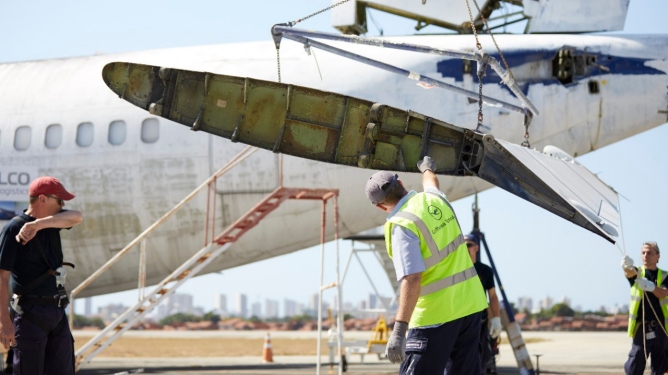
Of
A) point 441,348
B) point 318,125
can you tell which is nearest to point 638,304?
point 318,125

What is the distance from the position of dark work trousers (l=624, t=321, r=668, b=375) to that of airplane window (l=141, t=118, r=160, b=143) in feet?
27.7

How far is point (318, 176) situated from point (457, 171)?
6615 mm

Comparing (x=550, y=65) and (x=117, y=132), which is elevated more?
(x=550, y=65)

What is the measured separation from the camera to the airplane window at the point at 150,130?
16.2m

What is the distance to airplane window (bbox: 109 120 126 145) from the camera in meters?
16.3

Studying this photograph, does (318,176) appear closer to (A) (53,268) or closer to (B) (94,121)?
(B) (94,121)

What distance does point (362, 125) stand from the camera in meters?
9.57

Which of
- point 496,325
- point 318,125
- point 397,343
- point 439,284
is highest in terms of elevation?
point 318,125

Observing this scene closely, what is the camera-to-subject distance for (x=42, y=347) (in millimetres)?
7340

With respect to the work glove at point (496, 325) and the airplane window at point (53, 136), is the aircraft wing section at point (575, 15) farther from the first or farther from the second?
the airplane window at point (53, 136)

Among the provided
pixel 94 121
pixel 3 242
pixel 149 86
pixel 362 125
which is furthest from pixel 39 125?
pixel 3 242

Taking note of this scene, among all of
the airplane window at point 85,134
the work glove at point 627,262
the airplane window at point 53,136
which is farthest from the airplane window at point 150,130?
the work glove at point 627,262

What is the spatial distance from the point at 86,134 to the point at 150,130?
1.08 metres

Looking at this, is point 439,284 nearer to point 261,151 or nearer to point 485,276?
point 485,276
